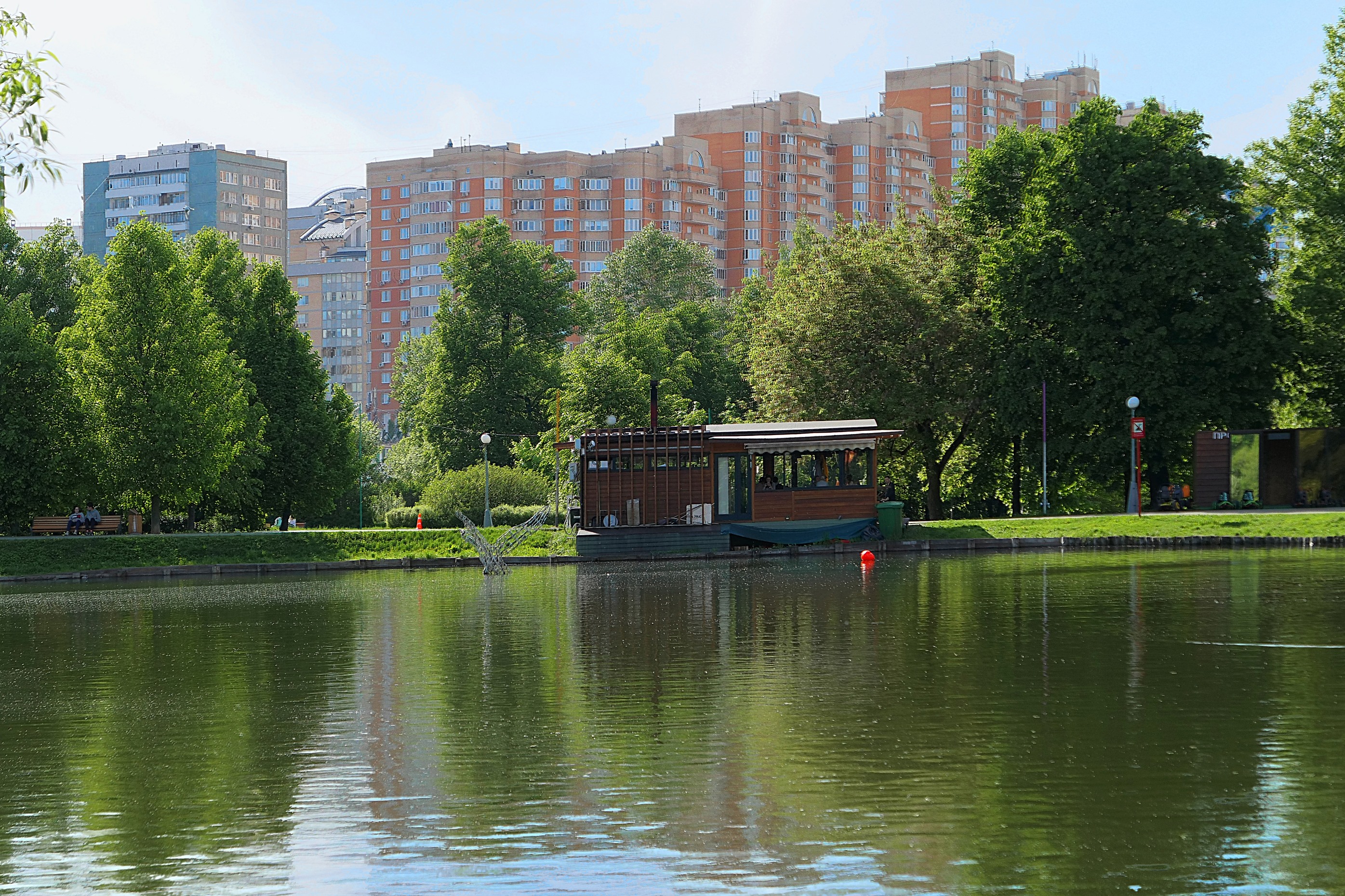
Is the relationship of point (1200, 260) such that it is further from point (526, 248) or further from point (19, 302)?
point (19, 302)

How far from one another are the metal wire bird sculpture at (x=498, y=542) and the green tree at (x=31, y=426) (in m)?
17.5

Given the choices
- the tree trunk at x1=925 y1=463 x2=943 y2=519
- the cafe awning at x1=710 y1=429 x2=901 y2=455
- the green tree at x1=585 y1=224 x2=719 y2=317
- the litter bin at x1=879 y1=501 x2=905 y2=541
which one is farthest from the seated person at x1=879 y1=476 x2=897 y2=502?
the green tree at x1=585 y1=224 x2=719 y2=317

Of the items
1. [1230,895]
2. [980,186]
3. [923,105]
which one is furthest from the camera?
[923,105]

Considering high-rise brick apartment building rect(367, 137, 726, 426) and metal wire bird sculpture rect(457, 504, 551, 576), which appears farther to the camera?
high-rise brick apartment building rect(367, 137, 726, 426)

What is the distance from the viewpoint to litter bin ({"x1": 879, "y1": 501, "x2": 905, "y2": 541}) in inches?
1983

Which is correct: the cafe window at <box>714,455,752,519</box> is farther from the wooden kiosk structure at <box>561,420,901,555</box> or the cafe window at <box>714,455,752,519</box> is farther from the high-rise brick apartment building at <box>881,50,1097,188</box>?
the high-rise brick apartment building at <box>881,50,1097,188</box>

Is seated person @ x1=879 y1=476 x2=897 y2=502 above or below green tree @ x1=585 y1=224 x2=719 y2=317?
below

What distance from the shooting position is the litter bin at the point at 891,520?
50.4 metres

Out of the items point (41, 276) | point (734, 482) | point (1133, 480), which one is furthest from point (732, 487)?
point (41, 276)

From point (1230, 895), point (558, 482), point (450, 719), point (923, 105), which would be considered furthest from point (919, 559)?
point (923, 105)

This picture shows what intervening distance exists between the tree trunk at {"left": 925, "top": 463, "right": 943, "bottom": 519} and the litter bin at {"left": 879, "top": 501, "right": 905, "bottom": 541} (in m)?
12.9

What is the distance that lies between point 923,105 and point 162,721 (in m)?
180

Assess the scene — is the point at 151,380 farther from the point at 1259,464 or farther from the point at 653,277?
the point at 653,277

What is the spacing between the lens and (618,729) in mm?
15547
